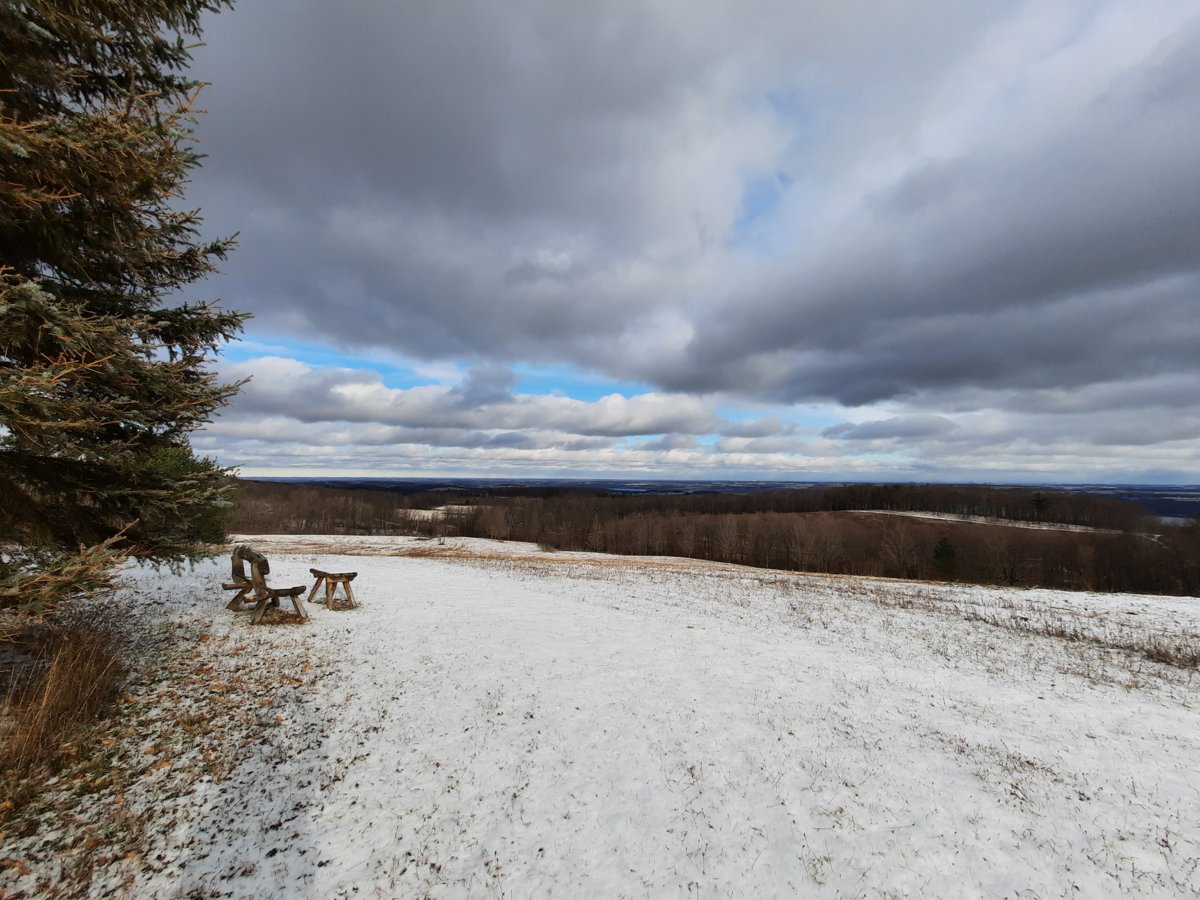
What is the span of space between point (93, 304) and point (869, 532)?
290 feet

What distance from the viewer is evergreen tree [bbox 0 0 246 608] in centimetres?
471

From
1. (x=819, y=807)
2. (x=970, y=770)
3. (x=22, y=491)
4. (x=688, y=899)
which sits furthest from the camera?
(x=22, y=491)

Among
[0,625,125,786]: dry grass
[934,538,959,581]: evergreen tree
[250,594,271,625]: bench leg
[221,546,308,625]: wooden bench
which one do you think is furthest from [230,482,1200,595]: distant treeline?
[0,625,125,786]: dry grass

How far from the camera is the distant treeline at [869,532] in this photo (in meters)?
58.8

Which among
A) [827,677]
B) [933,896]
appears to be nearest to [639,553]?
[827,677]

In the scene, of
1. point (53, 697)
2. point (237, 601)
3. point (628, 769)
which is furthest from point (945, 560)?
point (53, 697)

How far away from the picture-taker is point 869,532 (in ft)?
254

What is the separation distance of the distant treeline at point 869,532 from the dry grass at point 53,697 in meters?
22.5

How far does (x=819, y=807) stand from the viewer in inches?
209

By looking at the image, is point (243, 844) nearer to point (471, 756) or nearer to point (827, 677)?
point (471, 756)

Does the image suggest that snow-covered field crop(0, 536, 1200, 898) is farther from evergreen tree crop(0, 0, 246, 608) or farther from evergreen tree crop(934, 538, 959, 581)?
evergreen tree crop(934, 538, 959, 581)

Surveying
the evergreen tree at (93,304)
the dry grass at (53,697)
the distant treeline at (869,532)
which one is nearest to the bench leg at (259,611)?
the dry grass at (53,697)

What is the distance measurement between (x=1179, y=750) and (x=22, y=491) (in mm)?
16415

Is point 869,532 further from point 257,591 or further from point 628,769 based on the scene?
point 257,591
